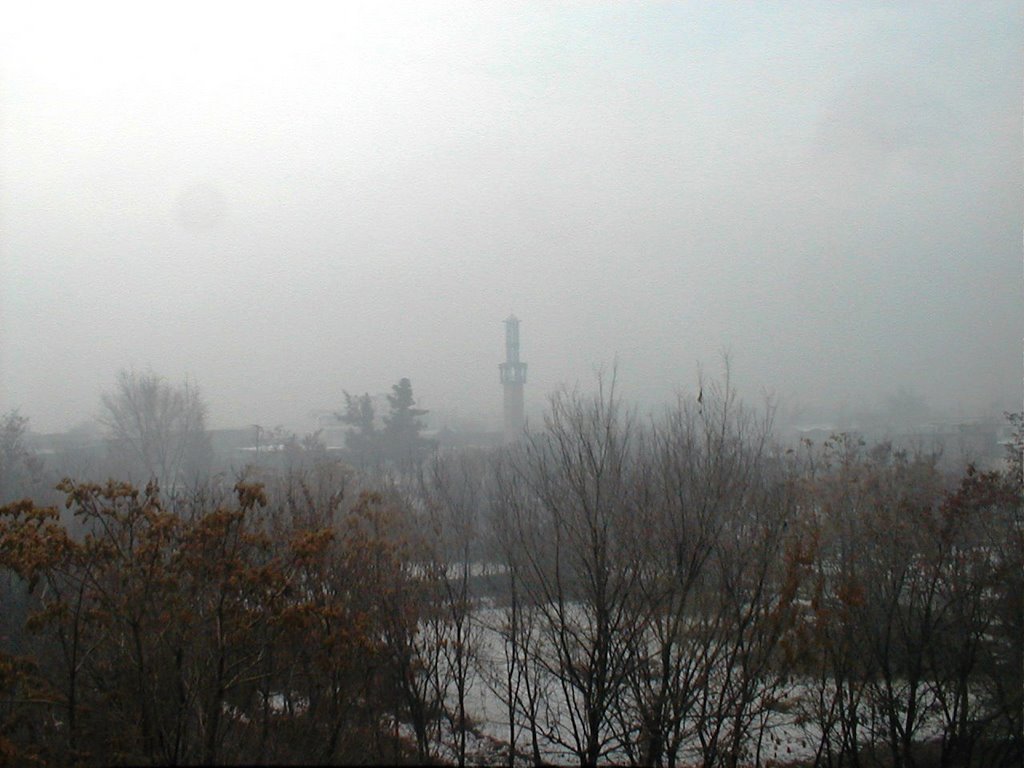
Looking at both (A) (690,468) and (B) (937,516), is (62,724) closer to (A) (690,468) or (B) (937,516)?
(A) (690,468)

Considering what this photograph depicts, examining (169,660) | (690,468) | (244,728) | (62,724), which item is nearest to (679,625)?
(690,468)

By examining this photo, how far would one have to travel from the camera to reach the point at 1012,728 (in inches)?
323

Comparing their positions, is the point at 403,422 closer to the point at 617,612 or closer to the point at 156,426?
the point at 156,426

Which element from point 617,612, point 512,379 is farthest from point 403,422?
point 617,612

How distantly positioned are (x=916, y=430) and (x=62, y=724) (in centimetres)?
2049

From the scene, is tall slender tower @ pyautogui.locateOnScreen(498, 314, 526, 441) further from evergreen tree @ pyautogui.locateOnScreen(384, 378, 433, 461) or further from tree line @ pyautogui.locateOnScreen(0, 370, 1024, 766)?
tree line @ pyautogui.locateOnScreen(0, 370, 1024, 766)

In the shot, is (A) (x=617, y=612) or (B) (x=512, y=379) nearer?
(A) (x=617, y=612)

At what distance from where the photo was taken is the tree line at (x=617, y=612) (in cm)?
601

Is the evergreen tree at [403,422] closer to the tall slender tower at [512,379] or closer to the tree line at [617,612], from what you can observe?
the tall slender tower at [512,379]

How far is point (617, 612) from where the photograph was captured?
26.9ft

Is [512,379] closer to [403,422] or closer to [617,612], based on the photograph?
[403,422]

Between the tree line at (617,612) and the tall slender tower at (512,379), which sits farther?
the tall slender tower at (512,379)

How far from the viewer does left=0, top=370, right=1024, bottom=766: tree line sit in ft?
19.7

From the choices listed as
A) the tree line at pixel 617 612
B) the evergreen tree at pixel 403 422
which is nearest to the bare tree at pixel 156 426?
the evergreen tree at pixel 403 422
